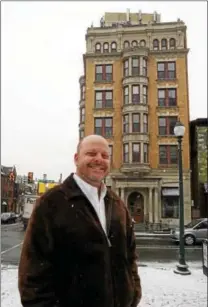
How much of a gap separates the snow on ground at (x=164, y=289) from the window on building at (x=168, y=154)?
17250 millimetres

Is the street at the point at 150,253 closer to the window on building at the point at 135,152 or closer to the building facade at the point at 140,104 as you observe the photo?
the building facade at the point at 140,104

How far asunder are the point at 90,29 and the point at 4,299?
25877 mm

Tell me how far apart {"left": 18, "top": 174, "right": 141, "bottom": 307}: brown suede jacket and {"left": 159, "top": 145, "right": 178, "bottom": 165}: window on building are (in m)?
23.7

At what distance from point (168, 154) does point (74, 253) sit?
79.3 ft

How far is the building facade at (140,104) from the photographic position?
2461 cm

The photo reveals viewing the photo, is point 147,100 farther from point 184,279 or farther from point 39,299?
point 39,299

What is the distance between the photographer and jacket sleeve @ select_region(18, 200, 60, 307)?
74.9 inches

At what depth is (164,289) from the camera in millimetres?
6195

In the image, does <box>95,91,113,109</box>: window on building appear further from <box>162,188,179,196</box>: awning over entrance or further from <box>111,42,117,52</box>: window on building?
<box>162,188,179,196</box>: awning over entrance

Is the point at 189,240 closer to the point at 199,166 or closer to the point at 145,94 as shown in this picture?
the point at 199,166

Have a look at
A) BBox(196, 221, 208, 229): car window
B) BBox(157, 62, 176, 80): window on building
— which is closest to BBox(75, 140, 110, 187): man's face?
BBox(196, 221, 208, 229): car window

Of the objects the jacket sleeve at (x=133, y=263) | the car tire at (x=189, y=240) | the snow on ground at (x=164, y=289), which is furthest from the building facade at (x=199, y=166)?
the jacket sleeve at (x=133, y=263)

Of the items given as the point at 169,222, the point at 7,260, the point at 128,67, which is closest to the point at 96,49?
the point at 128,67

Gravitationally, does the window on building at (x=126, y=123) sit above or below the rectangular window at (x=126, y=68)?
below
